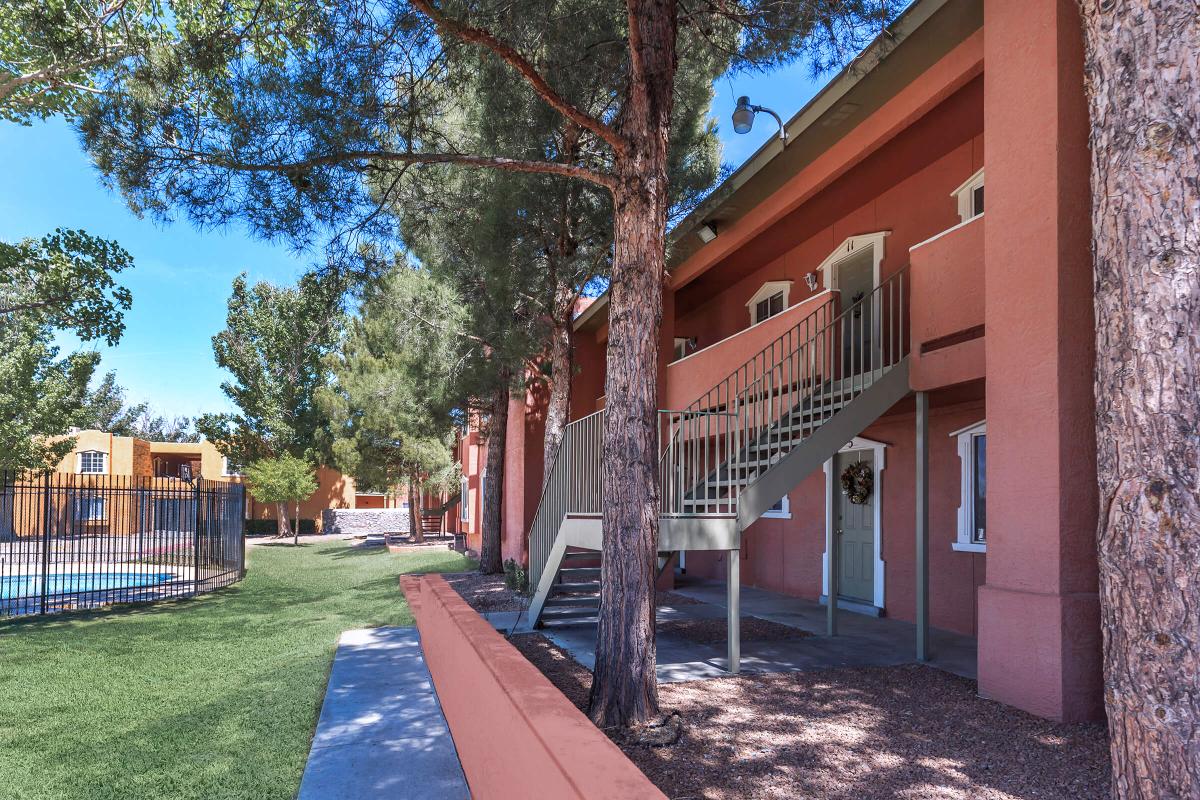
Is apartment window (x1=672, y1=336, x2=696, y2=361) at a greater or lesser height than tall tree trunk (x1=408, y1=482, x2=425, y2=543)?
greater

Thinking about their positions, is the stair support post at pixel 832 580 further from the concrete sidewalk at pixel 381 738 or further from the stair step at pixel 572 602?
the concrete sidewalk at pixel 381 738

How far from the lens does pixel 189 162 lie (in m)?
6.18

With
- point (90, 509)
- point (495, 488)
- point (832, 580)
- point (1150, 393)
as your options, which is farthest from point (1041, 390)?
point (90, 509)

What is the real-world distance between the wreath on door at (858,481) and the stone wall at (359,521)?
29.5m

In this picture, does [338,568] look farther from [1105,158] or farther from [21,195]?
[21,195]

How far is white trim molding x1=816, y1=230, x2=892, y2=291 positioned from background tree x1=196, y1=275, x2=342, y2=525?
85.1 feet

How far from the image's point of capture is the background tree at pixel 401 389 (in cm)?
1394

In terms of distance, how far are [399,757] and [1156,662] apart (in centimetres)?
445

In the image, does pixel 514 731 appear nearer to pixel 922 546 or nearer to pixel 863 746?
pixel 863 746

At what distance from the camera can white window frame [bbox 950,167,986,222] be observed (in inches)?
320

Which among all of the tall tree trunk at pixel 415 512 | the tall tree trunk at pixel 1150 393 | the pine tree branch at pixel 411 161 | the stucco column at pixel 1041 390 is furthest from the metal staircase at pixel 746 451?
the tall tree trunk at pixel 415 512

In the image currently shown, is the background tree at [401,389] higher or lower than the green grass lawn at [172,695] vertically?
higher

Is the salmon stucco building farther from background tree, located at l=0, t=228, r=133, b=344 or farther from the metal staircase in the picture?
background tree, located at l=0, t=228, r=133, b=344

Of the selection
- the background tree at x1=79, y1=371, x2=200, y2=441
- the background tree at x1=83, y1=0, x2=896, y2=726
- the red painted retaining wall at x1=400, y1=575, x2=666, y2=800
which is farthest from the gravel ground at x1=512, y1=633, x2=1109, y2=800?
the background tree at x1=79, y1=371, x2=200, y2=441
